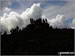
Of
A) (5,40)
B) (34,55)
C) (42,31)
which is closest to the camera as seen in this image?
(34,55)

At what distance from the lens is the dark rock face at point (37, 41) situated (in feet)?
100

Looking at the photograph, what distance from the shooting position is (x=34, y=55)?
28.7m

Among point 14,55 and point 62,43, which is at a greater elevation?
point 62,43

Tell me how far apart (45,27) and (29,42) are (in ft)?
17.3

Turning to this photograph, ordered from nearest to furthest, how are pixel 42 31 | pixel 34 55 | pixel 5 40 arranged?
pixel 34 55
pixel 5 40
pixel 42 31

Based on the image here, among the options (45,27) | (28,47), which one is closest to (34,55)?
(28,47)

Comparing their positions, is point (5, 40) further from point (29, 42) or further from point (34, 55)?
point (34, 55)

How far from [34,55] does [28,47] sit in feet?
9.57

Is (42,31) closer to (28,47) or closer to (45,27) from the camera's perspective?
(45,27)

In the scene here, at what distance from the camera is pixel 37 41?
3184cm

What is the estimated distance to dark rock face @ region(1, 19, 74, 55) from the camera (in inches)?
1201

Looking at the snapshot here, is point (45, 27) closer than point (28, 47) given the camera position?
No

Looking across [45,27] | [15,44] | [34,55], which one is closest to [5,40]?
[15,44]

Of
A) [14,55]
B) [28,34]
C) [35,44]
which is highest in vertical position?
[28,34]
